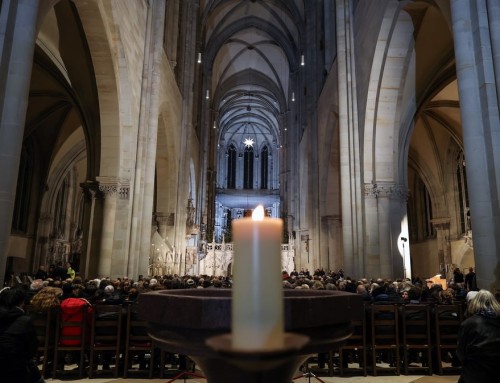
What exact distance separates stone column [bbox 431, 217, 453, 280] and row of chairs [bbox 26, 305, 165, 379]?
17.6m

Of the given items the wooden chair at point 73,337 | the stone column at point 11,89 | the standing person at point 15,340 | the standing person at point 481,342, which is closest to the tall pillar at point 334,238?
the wooden chair at point 73,337

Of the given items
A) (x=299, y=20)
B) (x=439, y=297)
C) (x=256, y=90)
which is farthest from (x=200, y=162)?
(x=439, y=297)

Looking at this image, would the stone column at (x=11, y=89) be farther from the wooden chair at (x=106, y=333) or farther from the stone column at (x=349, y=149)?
the stone column at (x=349, y=149)

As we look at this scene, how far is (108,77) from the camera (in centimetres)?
1025

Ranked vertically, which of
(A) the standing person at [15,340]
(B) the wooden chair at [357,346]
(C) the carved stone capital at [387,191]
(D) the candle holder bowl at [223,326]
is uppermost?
(C) the carved stone capital at [387,191]

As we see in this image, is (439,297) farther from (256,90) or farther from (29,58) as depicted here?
(256,90)

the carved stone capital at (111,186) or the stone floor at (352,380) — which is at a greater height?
the carved stone capital at (111,186)

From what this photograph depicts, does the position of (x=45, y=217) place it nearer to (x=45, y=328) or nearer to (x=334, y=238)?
(x=334, y=238)

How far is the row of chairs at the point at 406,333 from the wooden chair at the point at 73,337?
3.10m

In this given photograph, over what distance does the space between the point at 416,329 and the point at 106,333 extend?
3.88m

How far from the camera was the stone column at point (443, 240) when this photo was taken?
63.6 feet

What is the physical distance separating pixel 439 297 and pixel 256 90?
36.0 metres

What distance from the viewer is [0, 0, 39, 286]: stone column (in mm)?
5031

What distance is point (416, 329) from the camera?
5211mm
